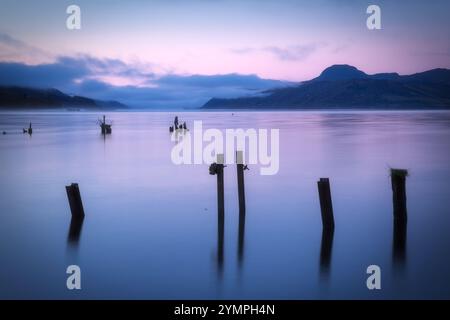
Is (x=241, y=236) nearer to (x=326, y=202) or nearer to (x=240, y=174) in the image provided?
(x=240, y=174)

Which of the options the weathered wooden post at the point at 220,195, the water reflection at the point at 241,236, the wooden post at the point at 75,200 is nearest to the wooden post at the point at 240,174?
the water reflection at the point at 241,236

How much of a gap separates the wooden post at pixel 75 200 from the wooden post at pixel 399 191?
6763 millimetres

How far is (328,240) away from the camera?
34.4 feet

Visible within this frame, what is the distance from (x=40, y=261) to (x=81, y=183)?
9787 millimetres

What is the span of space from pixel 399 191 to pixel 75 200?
23.8 feet

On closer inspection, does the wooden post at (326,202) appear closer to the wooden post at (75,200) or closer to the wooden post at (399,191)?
the wooden post at (399,191)

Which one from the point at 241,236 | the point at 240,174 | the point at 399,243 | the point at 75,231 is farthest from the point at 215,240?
the point at 399,243

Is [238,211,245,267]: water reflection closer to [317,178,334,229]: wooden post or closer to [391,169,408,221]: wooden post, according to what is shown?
[317,178,334,229]: wooden post

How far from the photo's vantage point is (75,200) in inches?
458

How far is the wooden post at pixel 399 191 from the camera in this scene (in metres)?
9.23
